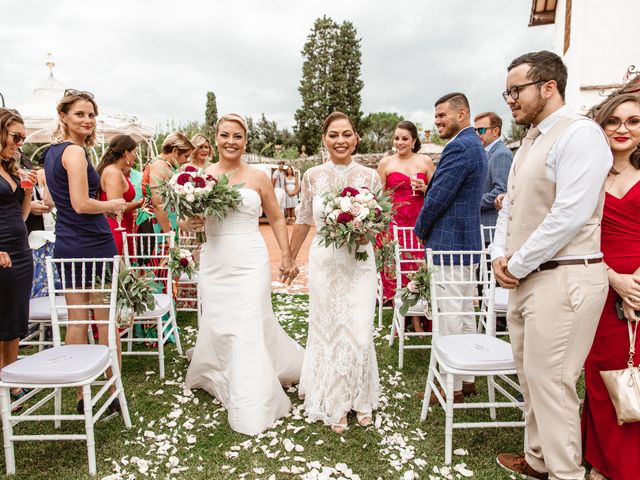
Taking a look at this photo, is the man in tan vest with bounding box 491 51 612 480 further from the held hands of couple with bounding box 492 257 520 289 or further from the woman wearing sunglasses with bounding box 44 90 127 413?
the woman wearing sunglasses with bounding box 44 90 127 413

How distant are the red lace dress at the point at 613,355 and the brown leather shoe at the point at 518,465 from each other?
0.38 metres

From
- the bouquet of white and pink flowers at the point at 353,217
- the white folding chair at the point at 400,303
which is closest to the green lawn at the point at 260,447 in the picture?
the white folding chair at the point at 400,303

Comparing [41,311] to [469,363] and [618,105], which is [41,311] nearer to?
[469,363]

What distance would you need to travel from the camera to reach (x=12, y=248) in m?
3.78

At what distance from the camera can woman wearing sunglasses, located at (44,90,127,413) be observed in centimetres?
369

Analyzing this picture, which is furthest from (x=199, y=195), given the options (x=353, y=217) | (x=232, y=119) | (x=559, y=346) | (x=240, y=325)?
(x=559, y=346)

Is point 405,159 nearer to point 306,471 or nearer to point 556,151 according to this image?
point 556,151

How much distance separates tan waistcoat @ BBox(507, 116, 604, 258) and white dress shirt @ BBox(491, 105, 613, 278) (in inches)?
1.6

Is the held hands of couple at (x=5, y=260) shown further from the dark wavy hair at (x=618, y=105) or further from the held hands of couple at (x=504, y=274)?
the dark wavy hair at (x=618, y=105)

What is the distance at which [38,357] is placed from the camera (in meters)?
A: 3.27

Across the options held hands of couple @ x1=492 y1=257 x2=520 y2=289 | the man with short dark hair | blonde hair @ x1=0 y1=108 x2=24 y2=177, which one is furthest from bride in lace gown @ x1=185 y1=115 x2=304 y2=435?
the man with short dark hair

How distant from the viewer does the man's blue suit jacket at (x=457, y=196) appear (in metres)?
3.96

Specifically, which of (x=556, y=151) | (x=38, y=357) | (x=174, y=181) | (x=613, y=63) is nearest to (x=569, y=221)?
(x=556, y=151)

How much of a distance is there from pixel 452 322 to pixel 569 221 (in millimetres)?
1964
